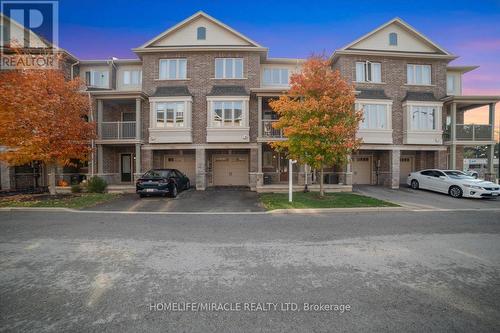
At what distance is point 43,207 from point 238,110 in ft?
39.4

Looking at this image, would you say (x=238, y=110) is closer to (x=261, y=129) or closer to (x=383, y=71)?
(x=261, y=129)

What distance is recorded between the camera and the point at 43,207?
1024 cm

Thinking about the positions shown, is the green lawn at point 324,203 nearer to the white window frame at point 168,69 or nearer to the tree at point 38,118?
the tree at point 38,118

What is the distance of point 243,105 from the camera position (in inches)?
655

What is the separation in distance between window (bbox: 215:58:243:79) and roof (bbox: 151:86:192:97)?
2.60 meters

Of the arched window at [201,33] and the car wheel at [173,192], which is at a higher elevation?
the arched window at [201,33]

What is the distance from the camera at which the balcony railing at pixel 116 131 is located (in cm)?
1686

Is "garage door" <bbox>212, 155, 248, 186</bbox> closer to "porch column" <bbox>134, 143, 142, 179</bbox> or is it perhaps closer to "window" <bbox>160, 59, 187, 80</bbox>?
"porch column" <bbox>134, 143, 142, 179</bbox>

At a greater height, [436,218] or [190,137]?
[190,137]

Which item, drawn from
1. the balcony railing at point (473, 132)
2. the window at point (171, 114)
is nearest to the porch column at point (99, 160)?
the window at point (171, 114)

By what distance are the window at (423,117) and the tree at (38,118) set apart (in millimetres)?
22197

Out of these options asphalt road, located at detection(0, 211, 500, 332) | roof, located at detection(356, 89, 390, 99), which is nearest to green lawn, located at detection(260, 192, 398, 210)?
asphalt road, located at detection(0, 211, 500, 332)

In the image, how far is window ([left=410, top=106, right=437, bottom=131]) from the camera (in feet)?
57.6

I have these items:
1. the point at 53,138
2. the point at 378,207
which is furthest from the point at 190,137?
the point at 378,207
